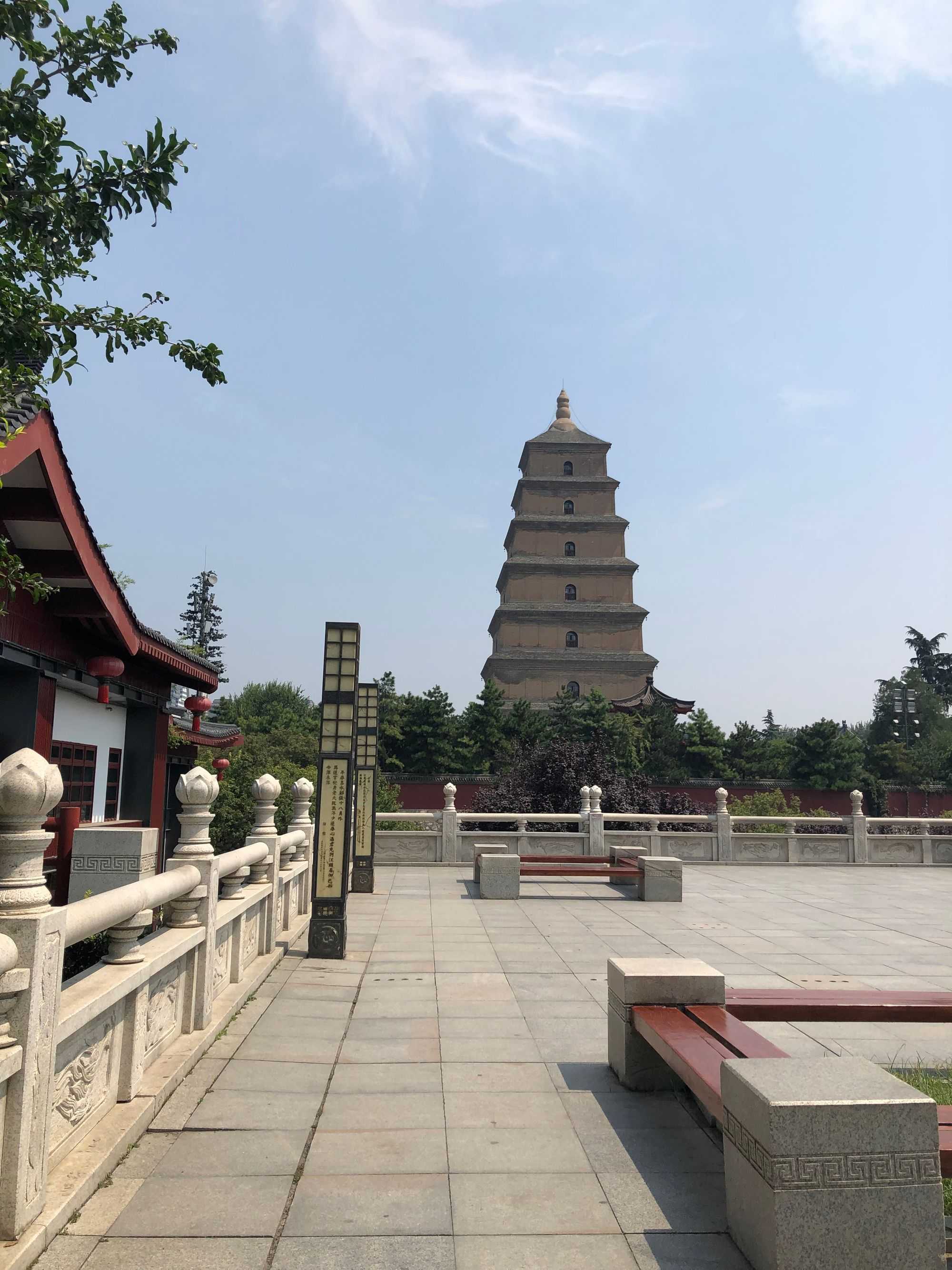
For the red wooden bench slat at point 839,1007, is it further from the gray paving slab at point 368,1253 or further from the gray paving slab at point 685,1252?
the gray paving slab at point 368,1253

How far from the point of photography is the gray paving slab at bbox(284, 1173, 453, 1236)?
313 cm

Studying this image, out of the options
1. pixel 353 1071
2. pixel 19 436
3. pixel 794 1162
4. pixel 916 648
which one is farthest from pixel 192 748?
pixel 916 648

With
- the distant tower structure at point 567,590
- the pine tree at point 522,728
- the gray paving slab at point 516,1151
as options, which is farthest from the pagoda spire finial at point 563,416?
the gray paving slab at point 516,1151

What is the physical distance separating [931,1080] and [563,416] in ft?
165

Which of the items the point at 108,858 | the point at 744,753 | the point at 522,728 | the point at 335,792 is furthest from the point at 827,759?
the point at 108,858

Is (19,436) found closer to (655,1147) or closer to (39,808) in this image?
(39,808)

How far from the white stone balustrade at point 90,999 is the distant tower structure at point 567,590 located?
39.3 metres

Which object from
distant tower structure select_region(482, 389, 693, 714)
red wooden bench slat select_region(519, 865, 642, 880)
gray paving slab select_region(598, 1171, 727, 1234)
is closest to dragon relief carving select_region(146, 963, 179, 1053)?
gray paving slab select_region(598, 1171, 727, 1234)

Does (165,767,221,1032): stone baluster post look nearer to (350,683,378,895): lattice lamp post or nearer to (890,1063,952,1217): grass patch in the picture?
(890,1063,952,1217): grass patch

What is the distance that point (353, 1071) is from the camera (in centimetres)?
495

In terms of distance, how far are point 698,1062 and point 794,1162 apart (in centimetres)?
104

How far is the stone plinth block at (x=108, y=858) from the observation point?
5758 millimetres

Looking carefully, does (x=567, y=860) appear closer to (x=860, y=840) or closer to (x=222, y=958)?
(x=860, y=840)

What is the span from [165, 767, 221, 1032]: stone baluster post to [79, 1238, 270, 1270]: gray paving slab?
2.18 meters
